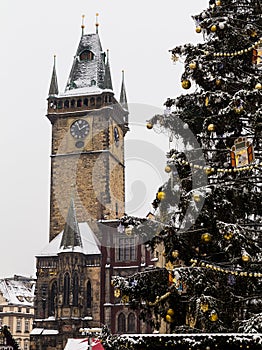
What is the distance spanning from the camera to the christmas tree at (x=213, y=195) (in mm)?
9852

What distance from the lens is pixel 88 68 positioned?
54.8m

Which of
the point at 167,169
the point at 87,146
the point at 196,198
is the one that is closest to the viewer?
the point at 196,198

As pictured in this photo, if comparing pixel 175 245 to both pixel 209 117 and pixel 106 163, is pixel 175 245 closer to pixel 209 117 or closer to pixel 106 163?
pixel 209 117

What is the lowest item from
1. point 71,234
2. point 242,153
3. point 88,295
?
point 88,295

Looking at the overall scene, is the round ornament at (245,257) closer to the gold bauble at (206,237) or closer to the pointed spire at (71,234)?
the gold bauble at (206,237)

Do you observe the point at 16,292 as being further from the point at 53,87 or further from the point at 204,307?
the point at 204,307

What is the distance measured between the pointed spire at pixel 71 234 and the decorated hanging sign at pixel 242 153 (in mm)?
33743

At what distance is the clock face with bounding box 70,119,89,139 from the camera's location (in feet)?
168

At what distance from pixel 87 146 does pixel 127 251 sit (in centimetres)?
1139

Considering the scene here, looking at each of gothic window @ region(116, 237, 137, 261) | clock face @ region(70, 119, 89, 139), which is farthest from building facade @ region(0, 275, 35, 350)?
gothic window @ region(116, 237, 137, 261)


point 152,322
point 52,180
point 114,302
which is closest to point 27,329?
point 52,180

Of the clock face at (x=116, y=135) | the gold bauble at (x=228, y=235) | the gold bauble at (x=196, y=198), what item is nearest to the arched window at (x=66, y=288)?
the clock face at (x=116, y=135)

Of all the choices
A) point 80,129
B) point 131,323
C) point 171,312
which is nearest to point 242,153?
point 171,312

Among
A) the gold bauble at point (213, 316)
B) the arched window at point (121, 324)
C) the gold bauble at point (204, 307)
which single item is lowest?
the arched window at point (121, 324)
